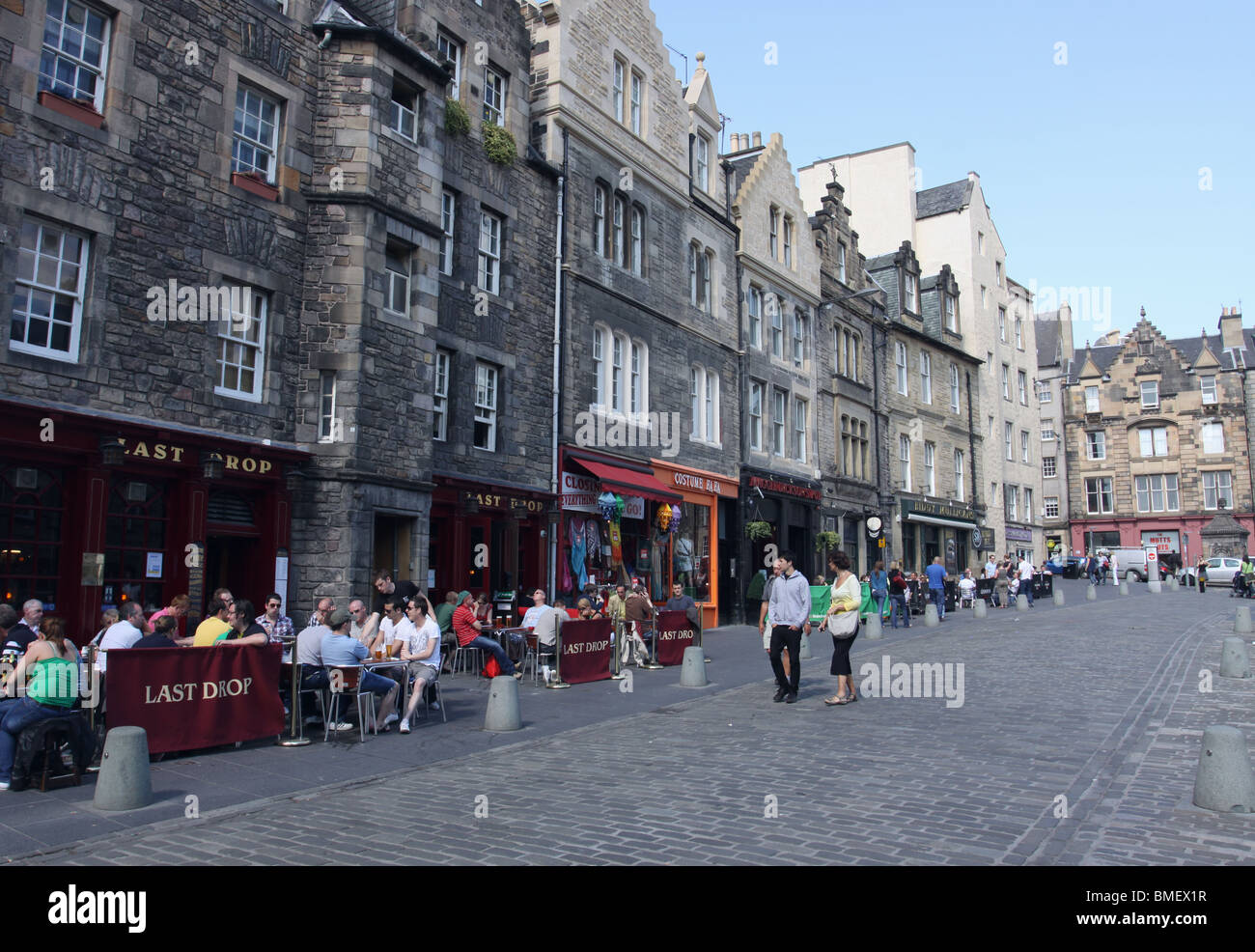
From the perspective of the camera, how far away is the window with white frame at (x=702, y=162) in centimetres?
2723

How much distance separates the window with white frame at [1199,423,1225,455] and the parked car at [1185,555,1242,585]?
664 inches

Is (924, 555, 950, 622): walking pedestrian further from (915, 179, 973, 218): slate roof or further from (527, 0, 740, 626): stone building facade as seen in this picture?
(915, 179, 973, 218): slate roof

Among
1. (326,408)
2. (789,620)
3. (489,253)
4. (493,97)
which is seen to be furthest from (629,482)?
(789,620)

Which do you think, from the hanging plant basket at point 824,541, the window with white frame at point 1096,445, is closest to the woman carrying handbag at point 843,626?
the hanging plant basket at point 824,541

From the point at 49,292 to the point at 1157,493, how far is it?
65.5 m

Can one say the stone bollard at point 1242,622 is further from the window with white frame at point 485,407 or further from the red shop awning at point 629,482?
the window with white frame at point 485,407

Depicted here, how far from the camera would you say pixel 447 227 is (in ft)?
60.1

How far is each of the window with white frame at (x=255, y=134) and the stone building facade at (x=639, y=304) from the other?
24.1 ft

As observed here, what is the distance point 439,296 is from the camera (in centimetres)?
1775

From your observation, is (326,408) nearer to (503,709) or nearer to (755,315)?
(503,709)

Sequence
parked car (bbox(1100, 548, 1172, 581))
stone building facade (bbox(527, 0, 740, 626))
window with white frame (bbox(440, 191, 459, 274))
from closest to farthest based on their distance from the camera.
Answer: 1. window with white frame (bbox(440, 191, 459, 274))
2. stone building facade (bbox(527, 0, 740, 626))
3. parked car (bbox(1100, 548, 1172, 581))

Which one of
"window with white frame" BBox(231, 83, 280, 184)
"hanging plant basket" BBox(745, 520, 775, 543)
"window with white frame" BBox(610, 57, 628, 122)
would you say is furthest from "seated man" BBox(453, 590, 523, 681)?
"window with white frame" BBox(610, 57, 628, 122)

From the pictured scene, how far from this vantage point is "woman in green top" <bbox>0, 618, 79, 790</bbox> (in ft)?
26.0
